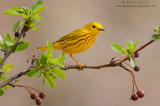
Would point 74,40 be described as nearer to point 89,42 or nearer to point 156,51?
point 89,42

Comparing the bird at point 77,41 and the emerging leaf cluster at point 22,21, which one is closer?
the emerging leaf cluster at point 22,21

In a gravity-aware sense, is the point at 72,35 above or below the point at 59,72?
below

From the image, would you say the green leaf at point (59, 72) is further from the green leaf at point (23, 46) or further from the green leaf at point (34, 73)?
the green leaf at point (23, 46)

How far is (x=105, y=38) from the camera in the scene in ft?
19.9

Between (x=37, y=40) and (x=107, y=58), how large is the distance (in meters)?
1.40

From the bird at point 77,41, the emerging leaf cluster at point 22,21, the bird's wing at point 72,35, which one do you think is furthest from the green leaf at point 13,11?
the bird's wing at point 72,35

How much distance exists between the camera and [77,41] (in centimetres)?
386

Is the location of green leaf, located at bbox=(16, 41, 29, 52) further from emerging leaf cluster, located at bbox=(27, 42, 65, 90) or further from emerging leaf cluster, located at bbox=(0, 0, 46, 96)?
emerging leaf cluster, located at bbox=(27, 42, 65, 90)

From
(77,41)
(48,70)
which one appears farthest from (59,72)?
(77,41)

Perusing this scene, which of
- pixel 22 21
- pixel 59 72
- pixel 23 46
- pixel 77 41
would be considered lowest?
pixel 77 41

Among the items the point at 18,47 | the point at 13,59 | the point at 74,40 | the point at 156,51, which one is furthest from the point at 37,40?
the point at 18,47

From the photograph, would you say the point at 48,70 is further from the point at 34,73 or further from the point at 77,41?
the point at 77,41

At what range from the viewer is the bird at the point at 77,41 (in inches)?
146

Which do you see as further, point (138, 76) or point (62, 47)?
point (138, 76)
